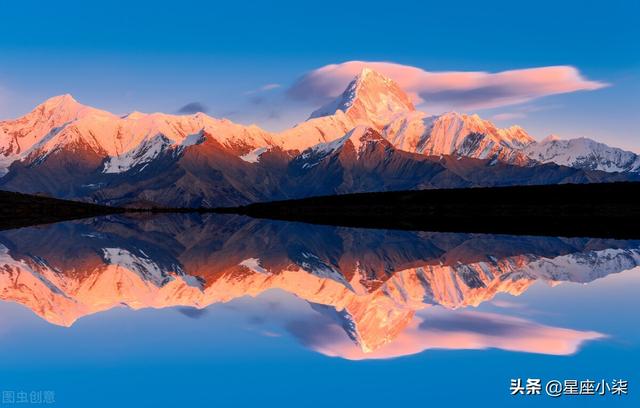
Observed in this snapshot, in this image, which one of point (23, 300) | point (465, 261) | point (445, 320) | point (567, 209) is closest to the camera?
point (445, 320)

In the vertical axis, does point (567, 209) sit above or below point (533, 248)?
above

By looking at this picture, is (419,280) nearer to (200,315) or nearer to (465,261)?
(465,261)

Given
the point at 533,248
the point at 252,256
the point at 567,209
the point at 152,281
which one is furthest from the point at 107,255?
the point at 567,209

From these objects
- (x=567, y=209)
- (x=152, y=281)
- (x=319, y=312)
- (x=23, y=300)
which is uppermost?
(x=567, y=209)

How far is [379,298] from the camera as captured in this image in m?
44.9

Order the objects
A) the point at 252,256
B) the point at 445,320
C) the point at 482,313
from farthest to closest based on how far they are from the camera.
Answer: the point at 252,256, the point at 482,313, the point at 445,320

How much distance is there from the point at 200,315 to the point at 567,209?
164 meters

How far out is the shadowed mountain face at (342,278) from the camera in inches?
1315

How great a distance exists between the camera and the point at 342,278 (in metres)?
55.2

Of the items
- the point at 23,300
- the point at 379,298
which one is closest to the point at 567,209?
the point at 379,298

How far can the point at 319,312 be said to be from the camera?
130 feet

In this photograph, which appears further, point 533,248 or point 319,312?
point 533,248

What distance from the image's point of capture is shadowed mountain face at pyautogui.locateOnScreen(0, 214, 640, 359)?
33406 millimetres

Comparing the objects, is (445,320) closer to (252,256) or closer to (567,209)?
(252,256)
